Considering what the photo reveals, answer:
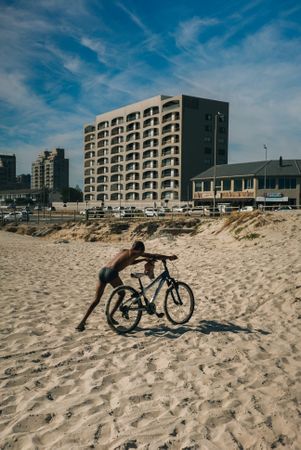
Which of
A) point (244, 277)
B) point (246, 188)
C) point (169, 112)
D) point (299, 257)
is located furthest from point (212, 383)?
point (169, 112)

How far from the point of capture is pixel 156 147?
9638 centimetres

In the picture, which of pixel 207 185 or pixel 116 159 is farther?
pixel 116 159

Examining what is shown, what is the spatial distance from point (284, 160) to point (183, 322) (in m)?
64.3

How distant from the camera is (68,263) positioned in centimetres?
1758

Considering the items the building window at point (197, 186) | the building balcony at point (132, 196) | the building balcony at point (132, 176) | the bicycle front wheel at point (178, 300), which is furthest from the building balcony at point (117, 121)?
the bicycle front wheel at point (178, 300)

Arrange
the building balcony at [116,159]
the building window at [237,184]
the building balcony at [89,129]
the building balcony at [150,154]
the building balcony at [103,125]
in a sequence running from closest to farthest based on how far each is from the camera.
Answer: the building window at [237,184] < the building balcony at [150,154] < the building balcony at [116,159] < the building balcony at [103,125] < the building balcony at [89,129]

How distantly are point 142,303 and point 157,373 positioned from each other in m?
2.14

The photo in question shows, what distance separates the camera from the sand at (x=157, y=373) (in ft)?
13.6

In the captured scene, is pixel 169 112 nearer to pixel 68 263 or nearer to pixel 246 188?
pixel 246 188

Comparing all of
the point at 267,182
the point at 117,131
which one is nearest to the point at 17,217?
the point at 267,182

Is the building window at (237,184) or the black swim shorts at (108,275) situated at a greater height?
the building window at (237,184)

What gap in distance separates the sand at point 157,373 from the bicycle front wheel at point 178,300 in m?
0.22

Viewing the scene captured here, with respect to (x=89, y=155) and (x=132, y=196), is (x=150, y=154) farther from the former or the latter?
(x=89, y=155)

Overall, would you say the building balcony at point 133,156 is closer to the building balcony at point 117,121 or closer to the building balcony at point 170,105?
the building balcony at point 117,121
